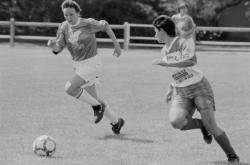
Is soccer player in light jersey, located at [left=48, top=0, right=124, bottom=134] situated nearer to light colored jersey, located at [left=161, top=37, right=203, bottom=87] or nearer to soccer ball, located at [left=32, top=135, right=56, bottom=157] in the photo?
soccer ball, located at [left=32, top=135, right=56, bottom=157]

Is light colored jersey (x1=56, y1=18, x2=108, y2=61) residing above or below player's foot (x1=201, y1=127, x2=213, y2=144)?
above

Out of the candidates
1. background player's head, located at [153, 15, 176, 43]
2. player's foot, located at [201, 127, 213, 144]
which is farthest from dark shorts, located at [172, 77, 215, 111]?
background player's head, located at [153, 15, 176, 43]

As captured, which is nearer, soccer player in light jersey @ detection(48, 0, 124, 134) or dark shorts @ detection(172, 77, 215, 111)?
dark shorts @ detection(172, 77, 215, 111)

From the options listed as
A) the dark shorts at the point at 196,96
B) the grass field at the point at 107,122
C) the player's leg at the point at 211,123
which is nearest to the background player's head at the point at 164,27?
the dark shorts at the point at 196,96

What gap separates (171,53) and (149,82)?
8838 mm

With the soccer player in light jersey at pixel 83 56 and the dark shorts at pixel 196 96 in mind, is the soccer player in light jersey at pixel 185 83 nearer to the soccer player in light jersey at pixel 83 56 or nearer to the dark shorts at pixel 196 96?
the dark shorts at pixel 196 96

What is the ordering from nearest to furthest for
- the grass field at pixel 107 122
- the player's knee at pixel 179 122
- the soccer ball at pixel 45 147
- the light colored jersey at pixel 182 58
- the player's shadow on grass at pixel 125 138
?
the light colored jersey at pixel 182 58 → the player's knee at pixel 179 122 → the soccer ball at pixel 45 147 → the grass field at pixel 107 122 → the player's shadow on grass at pixel 125 138

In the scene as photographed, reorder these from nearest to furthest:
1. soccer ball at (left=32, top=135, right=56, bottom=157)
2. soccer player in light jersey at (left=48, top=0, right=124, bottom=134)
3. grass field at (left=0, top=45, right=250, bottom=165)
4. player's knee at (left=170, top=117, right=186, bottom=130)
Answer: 1. player's knee at (left=170, top=117, right=186, bottom=130)
2. soccer ball at (left=32, top=135, right=56, bottom=157)
3. grass field at (left=0, top=45, right=250, bottom=165)
4. soccer player in light jersey at (left=48, top=0, right=124, bottom=134)

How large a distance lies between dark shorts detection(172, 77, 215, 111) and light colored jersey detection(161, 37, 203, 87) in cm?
5

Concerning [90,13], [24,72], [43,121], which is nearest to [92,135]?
[43,121]

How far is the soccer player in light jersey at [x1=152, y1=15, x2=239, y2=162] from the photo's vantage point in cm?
624

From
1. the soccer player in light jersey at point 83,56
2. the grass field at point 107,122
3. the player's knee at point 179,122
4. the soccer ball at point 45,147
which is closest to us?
the player's knee at point 179,122

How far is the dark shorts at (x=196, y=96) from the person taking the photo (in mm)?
6289

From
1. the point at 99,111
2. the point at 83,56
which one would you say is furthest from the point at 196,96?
the point at 83,56
